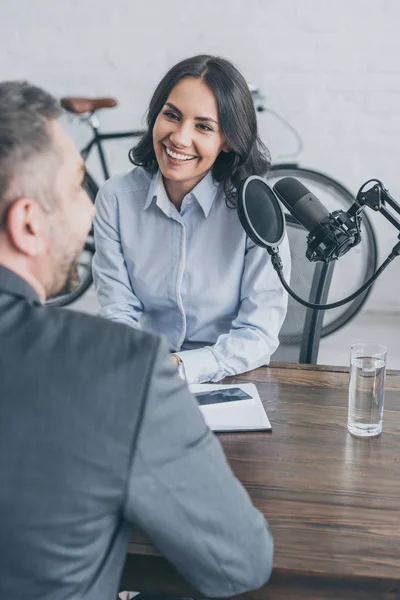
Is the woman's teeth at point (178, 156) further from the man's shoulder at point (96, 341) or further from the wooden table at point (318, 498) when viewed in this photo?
the man's shoulder at point (96, 341)

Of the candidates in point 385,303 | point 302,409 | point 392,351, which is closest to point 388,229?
point 385,303

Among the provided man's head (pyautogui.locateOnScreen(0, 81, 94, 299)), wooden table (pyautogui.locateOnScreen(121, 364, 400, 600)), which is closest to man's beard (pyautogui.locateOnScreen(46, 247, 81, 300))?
man's head (pyautogui.locateOnScreen(0, 81, 94, 299))

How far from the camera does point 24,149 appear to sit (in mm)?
790

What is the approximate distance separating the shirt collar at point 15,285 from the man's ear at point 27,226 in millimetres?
26

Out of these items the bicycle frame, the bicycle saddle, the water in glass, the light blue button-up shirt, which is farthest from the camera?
the bicycle frame

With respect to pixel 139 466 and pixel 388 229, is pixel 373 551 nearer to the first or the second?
pixel 139 466

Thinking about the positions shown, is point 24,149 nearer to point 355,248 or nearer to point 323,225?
point 323,225

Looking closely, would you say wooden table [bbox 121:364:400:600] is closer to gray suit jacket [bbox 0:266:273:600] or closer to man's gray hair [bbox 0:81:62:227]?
gray suit jacket [bbox 0:266:273:600]

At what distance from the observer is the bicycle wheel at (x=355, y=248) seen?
321 centimetres

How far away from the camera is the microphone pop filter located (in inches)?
52.4

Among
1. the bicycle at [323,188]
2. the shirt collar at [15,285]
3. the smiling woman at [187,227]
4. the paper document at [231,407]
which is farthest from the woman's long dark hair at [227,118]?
the bicycle at [323,188]

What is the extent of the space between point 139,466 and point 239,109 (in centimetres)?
121

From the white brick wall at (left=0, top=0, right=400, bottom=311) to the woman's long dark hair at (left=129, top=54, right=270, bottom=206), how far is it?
152cm

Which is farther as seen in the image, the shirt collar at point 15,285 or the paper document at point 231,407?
the paper document at point 231,407
